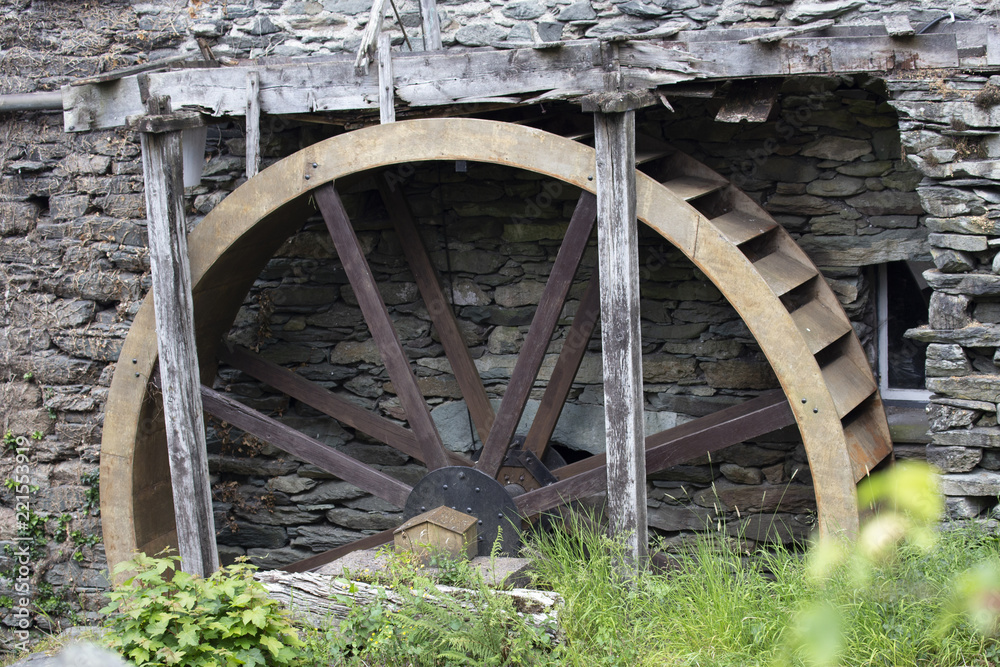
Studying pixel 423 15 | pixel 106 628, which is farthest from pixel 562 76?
pixel 106 628

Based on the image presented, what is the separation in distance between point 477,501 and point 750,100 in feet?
6.37

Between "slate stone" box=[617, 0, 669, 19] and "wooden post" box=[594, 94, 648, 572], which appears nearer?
"wooden post" box=[594, 94, 648, 572]

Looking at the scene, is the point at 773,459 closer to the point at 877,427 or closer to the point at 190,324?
the point at 877,427

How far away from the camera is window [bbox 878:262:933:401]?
4.09 metres

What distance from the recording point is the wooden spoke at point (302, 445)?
4.02 metres

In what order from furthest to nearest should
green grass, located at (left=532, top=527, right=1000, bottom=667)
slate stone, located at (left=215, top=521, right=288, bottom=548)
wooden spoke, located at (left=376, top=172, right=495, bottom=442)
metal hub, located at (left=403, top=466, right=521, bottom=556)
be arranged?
1. slate stone, located at (left=215, top=521, right=288, bottom=548)
2. wooden spoke, located at (left=376, top=172, right=495, bottom=442)
3. metal hub, located at (left=403, top=466, right=521, bottom=556)
4. green grass, located at (left=532, top=527, right=1000, bottom=667)

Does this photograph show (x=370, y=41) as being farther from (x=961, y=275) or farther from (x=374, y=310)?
(x=961, y=275)

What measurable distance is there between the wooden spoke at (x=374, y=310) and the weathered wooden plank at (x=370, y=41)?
0.48 meters

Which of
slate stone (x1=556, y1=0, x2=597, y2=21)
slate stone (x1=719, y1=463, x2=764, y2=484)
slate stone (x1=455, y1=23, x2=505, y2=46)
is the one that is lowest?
slate stone (x1=719, y1=463, x2=764, y2=484)

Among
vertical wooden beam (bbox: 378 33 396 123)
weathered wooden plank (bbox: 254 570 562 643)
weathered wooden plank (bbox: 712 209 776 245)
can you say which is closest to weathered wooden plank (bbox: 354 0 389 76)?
vertical wooden beam (bbox: 378 33 396 123)

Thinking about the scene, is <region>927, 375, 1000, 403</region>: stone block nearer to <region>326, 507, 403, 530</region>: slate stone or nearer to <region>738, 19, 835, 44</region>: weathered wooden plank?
<region>738, 19, 835, 44</region>: weathered wooden plank

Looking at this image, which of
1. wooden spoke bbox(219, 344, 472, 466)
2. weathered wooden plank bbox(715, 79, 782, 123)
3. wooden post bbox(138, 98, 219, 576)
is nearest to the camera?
weathered wooden plank bbox(715, 79, 782, 123)

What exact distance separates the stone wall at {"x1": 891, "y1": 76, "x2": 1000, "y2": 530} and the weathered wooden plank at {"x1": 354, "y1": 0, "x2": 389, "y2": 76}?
1.92 m

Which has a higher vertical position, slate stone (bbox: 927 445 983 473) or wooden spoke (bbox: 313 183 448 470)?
wooden spoke (bbox: 313 183 448 470)
